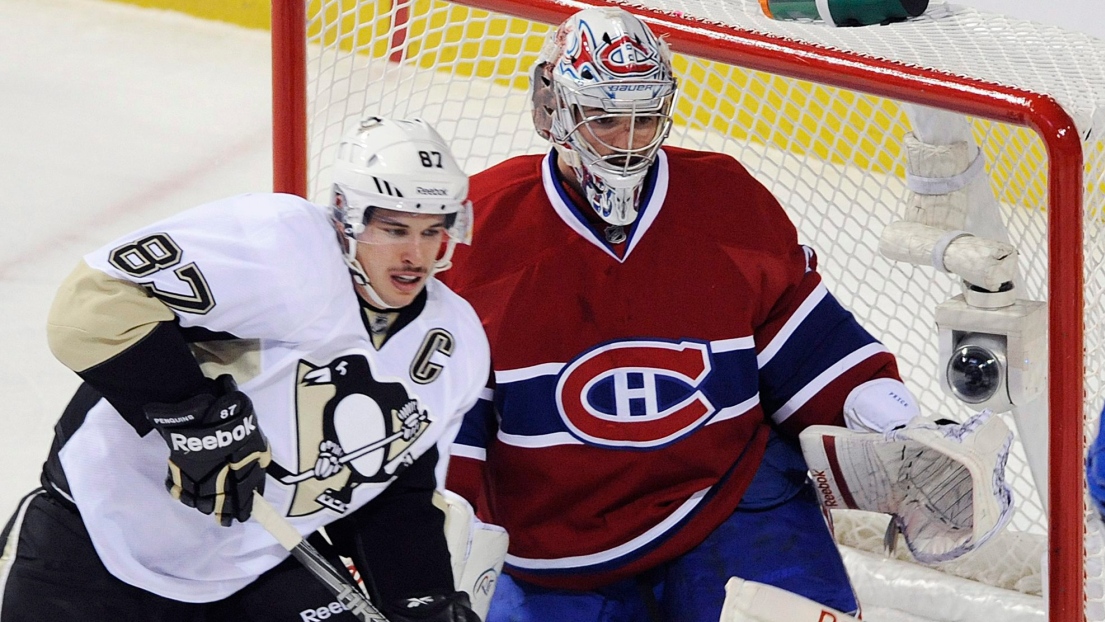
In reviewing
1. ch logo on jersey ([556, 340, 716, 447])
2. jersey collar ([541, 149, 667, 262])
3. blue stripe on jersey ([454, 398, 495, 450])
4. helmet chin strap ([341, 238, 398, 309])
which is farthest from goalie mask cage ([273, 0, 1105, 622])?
helmet chin strap ([341, 238, 398, 309])

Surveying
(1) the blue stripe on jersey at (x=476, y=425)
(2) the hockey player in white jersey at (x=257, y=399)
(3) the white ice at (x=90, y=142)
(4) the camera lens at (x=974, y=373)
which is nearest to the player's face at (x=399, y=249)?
(2) the hockey player in white jersey at (x=257, y=399)

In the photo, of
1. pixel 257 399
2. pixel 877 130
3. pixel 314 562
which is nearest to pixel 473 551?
pixel 314 562

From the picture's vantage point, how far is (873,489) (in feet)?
6.59

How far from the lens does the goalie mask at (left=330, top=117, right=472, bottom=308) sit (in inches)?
62.2

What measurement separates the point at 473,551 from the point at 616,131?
Answer: 0.55 m

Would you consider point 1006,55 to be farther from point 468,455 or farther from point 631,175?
point 468,455

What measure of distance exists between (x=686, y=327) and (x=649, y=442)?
0.16 meters

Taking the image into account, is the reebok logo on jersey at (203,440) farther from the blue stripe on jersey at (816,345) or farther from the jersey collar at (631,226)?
the blue stripe on jersey at (816,345)

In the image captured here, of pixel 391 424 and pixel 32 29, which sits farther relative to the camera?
pixel 32 29

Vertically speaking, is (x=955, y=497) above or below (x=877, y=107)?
below

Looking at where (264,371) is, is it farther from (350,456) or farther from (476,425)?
(476,425)

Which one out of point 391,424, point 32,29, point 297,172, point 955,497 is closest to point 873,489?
point 955,497

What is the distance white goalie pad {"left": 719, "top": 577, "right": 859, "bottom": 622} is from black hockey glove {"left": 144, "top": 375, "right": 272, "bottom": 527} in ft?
1.93

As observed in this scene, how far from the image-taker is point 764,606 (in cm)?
182
